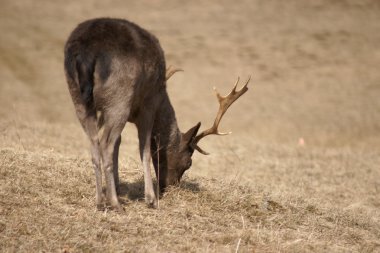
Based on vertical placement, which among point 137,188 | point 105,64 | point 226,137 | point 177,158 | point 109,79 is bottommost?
point 226,137

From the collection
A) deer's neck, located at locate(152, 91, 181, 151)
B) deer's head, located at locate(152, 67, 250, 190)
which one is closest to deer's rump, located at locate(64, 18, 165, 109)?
deer's neck, located at locate(152, 91, 181, 151)

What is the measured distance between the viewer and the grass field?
5.98 meters

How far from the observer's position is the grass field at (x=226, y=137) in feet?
19.6

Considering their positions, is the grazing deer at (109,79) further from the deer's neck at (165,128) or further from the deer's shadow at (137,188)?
the deer's neck at (165,128)

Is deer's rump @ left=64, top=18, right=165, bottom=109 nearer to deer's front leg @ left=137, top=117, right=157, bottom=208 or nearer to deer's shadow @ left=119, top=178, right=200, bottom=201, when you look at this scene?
deer's front leg @ left=137, top=117, right=157, bottom=208

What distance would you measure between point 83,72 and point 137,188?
6.44ft

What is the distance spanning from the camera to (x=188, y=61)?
1053 inches

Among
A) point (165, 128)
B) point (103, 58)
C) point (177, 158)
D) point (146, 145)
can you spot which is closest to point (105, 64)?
point (103, 58)

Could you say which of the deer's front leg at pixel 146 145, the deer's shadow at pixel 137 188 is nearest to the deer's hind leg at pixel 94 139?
the deer's front leg at pixel 146 145

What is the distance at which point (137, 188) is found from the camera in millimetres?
7578

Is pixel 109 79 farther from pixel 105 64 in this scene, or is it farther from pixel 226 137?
pixel 226 137

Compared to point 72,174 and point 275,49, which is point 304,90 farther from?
point 72,174

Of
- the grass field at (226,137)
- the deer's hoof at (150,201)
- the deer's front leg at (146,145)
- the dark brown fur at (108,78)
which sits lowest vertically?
the grass field at (226,137)

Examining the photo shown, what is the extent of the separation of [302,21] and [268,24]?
69.3 inches
